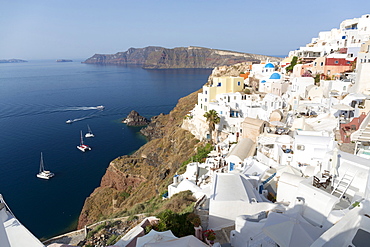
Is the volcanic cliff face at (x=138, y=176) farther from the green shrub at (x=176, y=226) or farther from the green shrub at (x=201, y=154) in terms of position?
the green shrub at (x=176, y=226)

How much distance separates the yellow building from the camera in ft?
121

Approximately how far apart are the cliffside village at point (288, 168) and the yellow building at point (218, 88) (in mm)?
147

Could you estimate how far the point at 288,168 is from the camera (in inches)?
648

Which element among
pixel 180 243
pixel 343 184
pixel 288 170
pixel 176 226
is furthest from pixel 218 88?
pixel 180 243

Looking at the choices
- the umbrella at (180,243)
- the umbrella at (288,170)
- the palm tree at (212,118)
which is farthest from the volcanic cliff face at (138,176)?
the umbrella at (180,243)

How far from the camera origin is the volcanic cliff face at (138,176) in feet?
102

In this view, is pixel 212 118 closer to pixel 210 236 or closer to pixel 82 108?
pixel 210 236

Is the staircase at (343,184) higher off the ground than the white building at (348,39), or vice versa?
the white building at (348,39)

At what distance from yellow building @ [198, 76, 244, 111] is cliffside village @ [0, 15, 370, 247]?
0.15 meters

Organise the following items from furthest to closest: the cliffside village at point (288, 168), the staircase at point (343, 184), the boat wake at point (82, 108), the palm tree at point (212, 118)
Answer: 1. the boat wake at point (82, 108)
2. the palm tree at point (212, 118)
3. the staircase at point (343, 184)
4. the cliffside village at point (288, 168)

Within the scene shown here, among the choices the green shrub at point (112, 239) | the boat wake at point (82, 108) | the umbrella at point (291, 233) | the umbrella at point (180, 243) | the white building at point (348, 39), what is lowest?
the boat wake at point (82, 108)

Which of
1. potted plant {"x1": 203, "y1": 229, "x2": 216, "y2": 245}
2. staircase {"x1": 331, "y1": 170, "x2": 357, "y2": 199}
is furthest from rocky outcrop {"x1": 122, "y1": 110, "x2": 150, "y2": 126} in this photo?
staircase {"x1": 331, "y1": 170, "x2": 357, "y2": 199}

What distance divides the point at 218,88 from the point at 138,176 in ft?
54.9

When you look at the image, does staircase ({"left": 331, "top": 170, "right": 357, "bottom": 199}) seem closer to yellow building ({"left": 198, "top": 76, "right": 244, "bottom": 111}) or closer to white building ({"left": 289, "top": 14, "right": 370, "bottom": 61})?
yellow building ({"left": 198, "top": 76, "right": 244, "bottom": 111})
